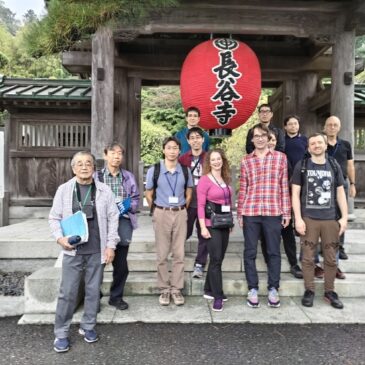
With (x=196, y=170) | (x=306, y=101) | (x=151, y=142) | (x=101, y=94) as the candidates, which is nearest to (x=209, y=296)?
(x=196, y=170)

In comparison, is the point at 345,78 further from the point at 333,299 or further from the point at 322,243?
the point at 333,299

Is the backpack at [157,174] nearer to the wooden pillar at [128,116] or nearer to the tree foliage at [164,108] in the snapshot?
the wooden pillar at [128,116]

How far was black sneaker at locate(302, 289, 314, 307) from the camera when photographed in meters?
4.18

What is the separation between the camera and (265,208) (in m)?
4.05

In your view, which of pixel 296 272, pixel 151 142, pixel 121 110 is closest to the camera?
pixel 296 272

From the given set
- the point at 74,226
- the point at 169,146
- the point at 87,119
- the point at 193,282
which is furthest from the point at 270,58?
the point at 74,226

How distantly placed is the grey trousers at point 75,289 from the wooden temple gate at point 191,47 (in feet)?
8.39

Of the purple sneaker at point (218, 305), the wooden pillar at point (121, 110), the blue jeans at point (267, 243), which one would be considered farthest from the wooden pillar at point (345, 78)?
the wooden pillar at point (121, 110)

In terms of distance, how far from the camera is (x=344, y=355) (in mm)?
3230

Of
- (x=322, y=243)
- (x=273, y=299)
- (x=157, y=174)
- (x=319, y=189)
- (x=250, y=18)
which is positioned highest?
(x=250, y=18)

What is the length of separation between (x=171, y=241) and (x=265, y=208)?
3.67 ft

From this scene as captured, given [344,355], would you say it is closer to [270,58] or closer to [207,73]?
[207,73]

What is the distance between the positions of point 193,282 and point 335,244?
1702 millimetres

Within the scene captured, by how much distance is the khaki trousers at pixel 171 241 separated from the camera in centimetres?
413
